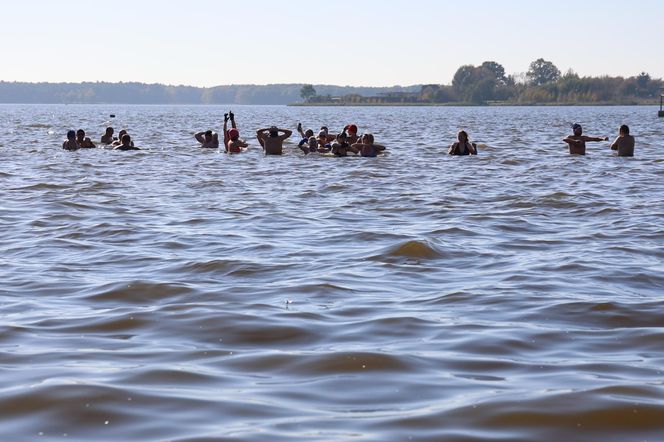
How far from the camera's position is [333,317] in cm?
780

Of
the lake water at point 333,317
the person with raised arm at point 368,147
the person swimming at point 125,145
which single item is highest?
the lake water at point 333,317

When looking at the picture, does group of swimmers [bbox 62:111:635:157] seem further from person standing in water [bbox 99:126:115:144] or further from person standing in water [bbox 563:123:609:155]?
person standing in water [bbox 99:126:115:144]

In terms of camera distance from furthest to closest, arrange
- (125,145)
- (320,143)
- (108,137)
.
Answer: (108,137), (125,145), (320,143)

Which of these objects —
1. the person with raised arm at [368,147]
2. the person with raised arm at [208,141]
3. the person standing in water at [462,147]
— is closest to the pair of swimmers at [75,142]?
the person with raised arm at [208,141]

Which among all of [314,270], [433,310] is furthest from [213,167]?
[433,310]

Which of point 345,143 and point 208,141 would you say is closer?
point 345,143

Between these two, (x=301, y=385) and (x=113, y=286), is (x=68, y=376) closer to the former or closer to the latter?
(x=301, y=385)

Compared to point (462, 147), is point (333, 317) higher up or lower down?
higher up

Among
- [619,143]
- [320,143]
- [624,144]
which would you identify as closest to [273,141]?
[320,143]

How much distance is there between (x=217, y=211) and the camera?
Result: 49.4 ft

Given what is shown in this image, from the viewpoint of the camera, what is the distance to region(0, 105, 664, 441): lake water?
210 inches

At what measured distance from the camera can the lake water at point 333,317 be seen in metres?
5.32

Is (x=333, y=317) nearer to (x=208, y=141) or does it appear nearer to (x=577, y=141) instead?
(x=577, y=141)

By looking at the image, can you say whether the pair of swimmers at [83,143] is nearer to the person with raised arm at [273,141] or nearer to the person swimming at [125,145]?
the person swimming at [125,145]
